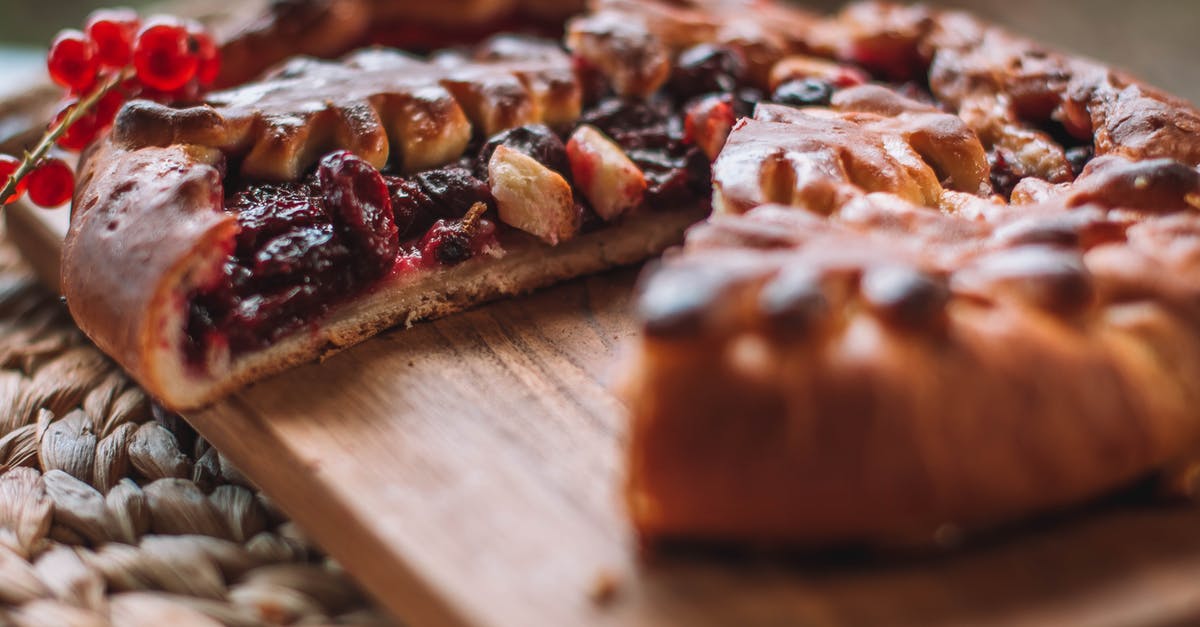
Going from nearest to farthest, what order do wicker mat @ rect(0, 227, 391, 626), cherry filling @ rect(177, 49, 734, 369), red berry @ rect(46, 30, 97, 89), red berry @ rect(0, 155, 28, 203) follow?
1. wicker mat @ rect(0, 227, 391, 626)
2. cherry filling @ rect(177, 49, 734, 369)
3. red berry @ rect(0, 155, 28, 203)
4. red berry @ rect(46, 30, 97, 89)

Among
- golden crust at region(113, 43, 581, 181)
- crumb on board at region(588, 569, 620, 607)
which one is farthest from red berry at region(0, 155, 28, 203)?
crumb on board at region(588, 569, 620, 607)

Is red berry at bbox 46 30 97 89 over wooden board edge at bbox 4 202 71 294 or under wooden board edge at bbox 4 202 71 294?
over

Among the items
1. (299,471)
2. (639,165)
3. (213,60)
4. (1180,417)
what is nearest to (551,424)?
(299,471)

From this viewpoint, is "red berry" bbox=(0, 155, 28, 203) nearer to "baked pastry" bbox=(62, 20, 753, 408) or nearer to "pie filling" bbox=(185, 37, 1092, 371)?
"baked pastry" bbox=(62, 20, 753, 408)

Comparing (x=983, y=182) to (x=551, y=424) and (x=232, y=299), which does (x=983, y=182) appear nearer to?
(x=551, y=424)

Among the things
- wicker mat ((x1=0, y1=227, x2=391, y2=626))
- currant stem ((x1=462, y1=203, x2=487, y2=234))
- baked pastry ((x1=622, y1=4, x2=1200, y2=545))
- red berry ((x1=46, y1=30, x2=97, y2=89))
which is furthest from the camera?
red berry ((x1=46, y1=30, x2=97, y2=89))

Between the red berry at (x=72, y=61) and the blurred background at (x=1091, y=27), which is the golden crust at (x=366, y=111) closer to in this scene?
the red berry at (x=72, y=61)

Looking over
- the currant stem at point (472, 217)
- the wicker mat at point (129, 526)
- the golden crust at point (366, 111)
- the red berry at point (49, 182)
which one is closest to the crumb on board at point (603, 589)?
the wicker mat at point (129, 526)
